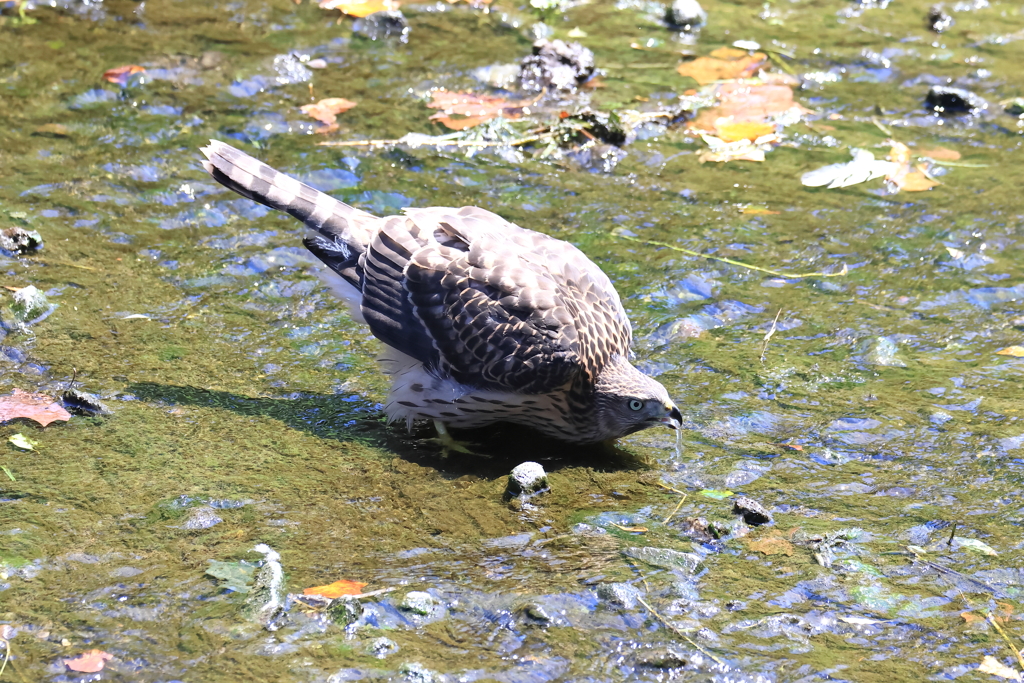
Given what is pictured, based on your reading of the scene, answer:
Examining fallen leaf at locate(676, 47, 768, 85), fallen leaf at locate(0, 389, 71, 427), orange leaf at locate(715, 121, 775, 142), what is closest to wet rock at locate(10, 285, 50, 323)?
fallen leaf at locate(0, 389, 71, 427)

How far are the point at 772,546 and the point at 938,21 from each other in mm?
7533

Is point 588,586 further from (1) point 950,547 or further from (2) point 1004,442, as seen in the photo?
(2) point 1004,442

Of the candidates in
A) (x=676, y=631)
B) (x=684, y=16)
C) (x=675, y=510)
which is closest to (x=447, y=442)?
(x=675, y=510)

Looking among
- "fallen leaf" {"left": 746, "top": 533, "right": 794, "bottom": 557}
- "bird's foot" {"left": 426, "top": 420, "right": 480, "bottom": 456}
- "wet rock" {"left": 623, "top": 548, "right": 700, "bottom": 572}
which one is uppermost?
"wet rock" {"left": 623, "top": 548, "right": 700, "bottom": 572}

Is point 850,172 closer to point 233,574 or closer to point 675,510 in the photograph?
point 675,510

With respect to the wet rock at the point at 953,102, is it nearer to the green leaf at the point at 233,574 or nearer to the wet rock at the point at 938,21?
the wet rock at the point at 938,21

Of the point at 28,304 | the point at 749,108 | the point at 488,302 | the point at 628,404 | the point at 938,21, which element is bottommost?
the point at 628,404

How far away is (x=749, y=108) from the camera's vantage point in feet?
26.7

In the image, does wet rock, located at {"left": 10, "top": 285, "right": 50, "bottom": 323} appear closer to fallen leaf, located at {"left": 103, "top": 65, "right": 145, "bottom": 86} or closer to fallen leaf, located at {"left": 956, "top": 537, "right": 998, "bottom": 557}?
fallen leaf, located at {"left": 103, "top": 65, "right": 145, "bottom": 86}

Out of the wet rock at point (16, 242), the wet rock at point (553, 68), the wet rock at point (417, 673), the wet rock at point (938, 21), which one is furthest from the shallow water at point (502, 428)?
the wet rock at point (938, 21)

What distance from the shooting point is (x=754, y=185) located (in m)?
7.20

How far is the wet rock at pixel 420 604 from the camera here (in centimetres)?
349

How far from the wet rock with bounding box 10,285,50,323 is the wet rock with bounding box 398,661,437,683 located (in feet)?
10.1

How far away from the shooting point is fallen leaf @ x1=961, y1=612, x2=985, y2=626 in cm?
352
